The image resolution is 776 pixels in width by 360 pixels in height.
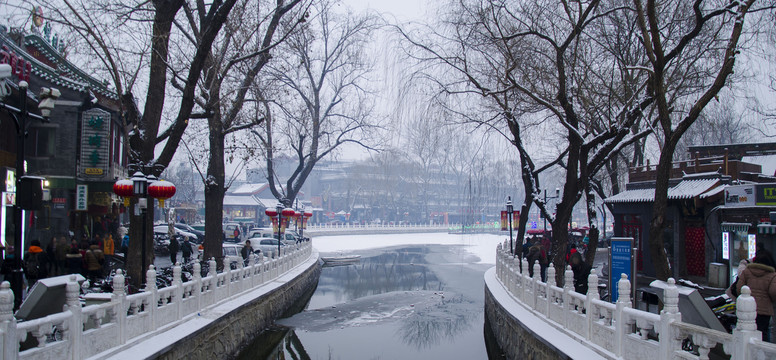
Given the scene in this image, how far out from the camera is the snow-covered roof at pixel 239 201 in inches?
2458

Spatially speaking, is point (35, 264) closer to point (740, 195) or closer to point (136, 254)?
point (136, 254)

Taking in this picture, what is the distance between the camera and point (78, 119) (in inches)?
811

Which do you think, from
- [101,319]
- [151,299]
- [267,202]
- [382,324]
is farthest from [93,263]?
[267,202]

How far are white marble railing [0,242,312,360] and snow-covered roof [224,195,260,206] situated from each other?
5218cm

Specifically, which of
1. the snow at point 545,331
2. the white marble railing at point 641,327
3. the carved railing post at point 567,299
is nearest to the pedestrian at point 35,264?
the snow at point 545,331

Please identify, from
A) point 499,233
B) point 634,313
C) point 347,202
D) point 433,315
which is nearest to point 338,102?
point 433,315

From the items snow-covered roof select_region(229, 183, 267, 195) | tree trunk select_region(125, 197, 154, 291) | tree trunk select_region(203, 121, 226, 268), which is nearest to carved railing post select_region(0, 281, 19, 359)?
tree trunk select_region(125, 197, 154, 291)

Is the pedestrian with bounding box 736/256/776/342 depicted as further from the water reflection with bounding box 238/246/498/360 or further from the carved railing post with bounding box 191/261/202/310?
the carved railing post with bounding box 191/261/202/310

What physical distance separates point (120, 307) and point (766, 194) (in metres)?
10.5

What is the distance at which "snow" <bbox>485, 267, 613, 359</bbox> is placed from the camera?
7077 millimetres

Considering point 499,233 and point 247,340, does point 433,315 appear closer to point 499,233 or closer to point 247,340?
point 247,340

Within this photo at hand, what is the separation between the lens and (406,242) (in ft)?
179

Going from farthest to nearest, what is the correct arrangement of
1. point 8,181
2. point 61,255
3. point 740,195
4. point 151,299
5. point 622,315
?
point 8,181
point 61,255
point 740,195
point 151,299
point 622,315

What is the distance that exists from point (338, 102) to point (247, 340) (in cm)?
1637
